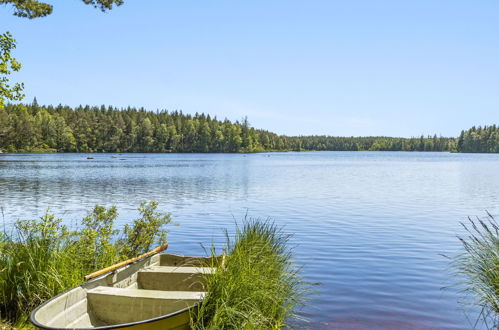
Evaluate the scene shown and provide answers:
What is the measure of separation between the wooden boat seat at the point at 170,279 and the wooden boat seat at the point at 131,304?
4.54 ft

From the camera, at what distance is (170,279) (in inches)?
349

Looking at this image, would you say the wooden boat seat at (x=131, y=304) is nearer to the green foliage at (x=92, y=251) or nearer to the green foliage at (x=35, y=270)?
the green foliage at (x=35, y=270)

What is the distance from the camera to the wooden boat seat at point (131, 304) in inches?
278

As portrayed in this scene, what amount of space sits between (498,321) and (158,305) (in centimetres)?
665

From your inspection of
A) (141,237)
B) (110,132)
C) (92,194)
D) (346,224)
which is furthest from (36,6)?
(110,132)

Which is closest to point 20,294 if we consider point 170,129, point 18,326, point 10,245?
point 18,326

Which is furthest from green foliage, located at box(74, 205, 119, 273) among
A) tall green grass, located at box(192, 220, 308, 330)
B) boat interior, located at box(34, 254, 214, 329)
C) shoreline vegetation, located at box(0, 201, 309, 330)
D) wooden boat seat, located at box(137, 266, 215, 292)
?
tall green grass, located at box(192, 220, 308, 330)

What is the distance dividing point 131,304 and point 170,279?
176 cm

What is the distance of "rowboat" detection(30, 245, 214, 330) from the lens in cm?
619

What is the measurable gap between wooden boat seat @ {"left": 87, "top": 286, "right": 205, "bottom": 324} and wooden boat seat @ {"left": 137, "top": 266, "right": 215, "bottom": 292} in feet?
4.54

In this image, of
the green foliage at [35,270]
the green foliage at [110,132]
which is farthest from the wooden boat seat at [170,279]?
the green foliage at [110,132]

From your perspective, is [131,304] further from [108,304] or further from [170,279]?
[170,279]

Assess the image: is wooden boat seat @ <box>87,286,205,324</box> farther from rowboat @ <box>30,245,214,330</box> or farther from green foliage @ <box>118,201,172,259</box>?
green foliage @ <box>118,201,172,259</box>

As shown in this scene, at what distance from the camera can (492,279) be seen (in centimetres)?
786
